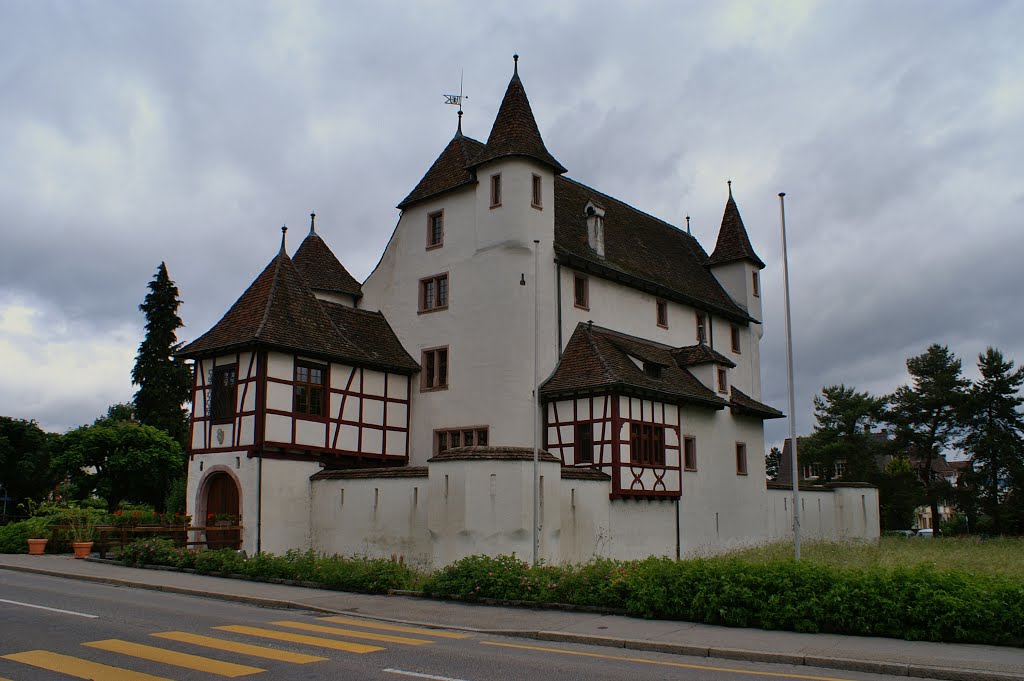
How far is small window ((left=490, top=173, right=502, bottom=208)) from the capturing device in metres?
29.7

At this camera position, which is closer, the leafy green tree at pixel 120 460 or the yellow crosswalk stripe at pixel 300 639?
the yellow crosswalk stripe at pixel 300 639

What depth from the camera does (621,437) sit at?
2673 centimetres

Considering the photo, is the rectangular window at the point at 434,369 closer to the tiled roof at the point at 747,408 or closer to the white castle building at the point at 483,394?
the white castle building at the point at 483,394

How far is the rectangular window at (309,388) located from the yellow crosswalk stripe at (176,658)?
602 inches

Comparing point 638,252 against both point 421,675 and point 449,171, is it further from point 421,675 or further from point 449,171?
point 421,675

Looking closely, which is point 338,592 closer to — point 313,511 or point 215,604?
point 215,604

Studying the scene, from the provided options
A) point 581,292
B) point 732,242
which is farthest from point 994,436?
point 581,292

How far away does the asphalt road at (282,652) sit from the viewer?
32.6 feet

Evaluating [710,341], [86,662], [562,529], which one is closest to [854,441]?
[710,341]

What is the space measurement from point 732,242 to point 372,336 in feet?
62.2

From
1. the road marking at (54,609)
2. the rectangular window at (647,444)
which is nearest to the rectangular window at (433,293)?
the rectangular window at (647,444)

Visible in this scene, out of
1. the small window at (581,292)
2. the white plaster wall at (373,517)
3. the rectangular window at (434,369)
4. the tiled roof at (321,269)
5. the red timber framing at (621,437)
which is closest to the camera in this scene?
the white plaster wall at (373,517)

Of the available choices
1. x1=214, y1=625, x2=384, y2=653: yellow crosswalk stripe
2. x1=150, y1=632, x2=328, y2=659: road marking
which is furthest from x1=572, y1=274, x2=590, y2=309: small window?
x1=150, y1=632, x2=328, y2=659: road marking

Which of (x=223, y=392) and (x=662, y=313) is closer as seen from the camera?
(x=223, y=392)
